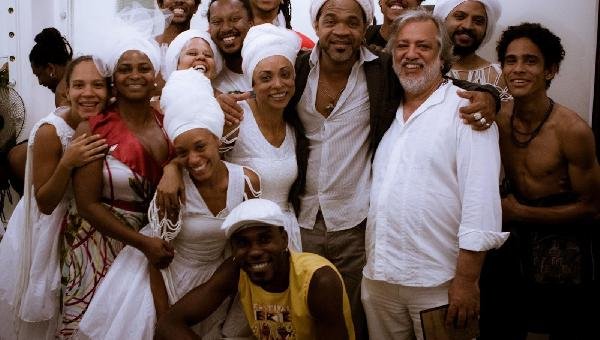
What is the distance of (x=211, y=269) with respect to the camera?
2.58m

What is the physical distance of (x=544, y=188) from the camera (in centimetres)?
270

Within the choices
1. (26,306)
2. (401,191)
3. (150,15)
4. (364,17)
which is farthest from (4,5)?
(401,191)

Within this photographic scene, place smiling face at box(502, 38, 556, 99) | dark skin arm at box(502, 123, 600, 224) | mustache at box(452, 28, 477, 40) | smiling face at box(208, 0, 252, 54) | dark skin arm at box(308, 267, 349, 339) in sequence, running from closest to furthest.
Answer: dark skin arm at box(308, 267, 349, 339), dark skin arm at box(502, 123, 600, 224), smiling face at box(502, 38, 556, 99), smiling face at box(208, 0, 252, 54), mustache at box(452, 28, 477, 40)

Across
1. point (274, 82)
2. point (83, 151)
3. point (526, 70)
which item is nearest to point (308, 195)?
point (274, 82)

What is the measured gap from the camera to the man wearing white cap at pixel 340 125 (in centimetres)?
270

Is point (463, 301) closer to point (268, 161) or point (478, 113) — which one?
point (478, 113)

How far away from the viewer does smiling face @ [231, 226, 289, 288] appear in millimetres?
2318

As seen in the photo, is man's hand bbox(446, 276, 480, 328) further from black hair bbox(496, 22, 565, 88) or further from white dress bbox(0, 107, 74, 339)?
white dress bbox(0, 107, 74, 339)

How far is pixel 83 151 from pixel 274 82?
813 mm

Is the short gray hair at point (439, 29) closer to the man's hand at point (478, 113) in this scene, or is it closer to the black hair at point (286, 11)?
the man's hand at point (478, 113)

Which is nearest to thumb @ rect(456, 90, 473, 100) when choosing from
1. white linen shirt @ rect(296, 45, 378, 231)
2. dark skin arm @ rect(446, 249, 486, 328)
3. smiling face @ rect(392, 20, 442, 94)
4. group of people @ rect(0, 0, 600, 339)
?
group of people @ rect(0, 0, 600, 339)

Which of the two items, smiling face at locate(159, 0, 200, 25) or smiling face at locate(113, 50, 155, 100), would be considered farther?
smiling face at locate(159, 0, 200, 25)

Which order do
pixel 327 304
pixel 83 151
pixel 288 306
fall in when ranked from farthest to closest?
pixel 83 151
pixel 288 306
pixel 327 304

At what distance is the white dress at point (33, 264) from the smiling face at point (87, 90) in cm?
12
